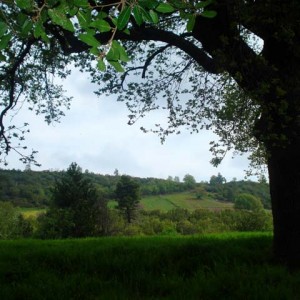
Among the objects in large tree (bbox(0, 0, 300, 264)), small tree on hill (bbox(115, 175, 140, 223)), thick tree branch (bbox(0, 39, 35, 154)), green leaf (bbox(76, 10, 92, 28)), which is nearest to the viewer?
green leaf (bbox(76, 10, 92, 28))

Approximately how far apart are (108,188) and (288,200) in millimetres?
118386

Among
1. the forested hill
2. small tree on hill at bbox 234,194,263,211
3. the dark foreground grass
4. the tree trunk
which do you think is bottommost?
the dark foreground grass

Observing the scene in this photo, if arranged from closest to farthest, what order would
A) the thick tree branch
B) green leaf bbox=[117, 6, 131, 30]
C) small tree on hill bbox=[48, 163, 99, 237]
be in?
green leaf bbox=[117, 6, 131, 30]
the thick tree branch
small tree on hill bbox=[48, 163, 99, 237]

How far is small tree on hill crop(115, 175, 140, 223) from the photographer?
316 ft

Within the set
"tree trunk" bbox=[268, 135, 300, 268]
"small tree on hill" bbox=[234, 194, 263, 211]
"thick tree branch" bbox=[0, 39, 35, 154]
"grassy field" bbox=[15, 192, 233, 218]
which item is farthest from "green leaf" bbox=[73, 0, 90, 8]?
"grassy field" bbox=[15, 192, 233, 218]

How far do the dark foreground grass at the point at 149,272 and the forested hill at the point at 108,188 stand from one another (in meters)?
53.3

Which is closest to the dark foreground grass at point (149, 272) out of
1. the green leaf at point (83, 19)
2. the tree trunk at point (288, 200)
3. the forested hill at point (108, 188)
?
the tree trunk at point (288, 200)

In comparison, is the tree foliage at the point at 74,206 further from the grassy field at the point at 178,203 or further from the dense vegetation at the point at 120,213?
the grassy field at the point at 178,203

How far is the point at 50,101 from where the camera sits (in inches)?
573

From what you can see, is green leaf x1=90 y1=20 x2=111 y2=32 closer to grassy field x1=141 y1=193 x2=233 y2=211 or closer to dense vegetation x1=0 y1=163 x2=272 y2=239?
dense vegetation x1=0 y1=163 x2=272 y2=239

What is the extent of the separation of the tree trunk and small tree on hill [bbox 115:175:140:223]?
87447 mm

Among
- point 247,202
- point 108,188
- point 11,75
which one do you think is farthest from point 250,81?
point 108,188

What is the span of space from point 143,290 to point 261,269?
9.13 ft

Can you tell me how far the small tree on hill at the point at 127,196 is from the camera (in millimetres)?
96312
